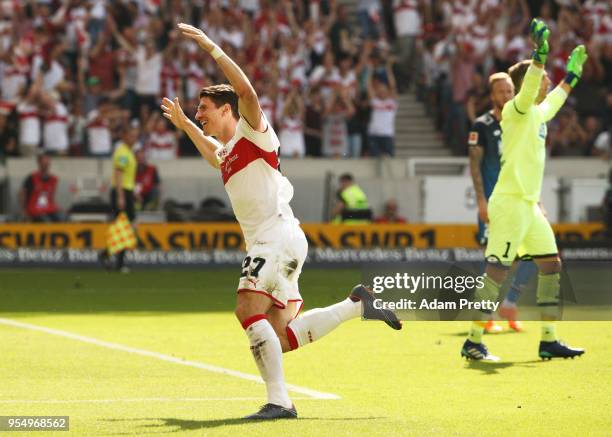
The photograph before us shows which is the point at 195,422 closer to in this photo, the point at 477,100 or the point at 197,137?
the point at 197,137

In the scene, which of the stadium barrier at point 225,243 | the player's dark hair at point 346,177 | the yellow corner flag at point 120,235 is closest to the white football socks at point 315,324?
the yellow corner flag at point 120,235

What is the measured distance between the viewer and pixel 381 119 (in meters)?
29.6

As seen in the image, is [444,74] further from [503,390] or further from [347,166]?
[503,390]

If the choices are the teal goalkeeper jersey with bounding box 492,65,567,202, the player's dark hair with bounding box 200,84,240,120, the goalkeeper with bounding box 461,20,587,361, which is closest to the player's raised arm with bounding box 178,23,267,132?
the player's dark hair with bounding box 200,84,240,120

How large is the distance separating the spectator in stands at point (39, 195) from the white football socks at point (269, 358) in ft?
58.3

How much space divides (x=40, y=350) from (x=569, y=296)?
4.99m

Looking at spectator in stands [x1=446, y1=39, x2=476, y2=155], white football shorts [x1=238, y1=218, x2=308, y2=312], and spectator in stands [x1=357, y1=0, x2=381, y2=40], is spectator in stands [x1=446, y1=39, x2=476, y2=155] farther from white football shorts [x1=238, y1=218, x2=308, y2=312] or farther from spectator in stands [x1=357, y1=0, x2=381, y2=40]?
white football shorts [x1=238, y1=218, x2=308, y2=312]

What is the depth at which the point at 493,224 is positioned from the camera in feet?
41.3

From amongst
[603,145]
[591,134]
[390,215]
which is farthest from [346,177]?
[591,134]

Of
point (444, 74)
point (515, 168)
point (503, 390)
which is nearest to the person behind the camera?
point (503, 390)

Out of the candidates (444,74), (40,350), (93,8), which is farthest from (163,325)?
(444,74)

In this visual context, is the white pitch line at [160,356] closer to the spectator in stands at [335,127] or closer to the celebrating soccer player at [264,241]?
the celebrating soccer player at [264,241]

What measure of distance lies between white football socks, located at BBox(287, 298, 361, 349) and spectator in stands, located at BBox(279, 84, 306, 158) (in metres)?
19.1

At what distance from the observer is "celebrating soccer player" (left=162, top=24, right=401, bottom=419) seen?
9219 mm
